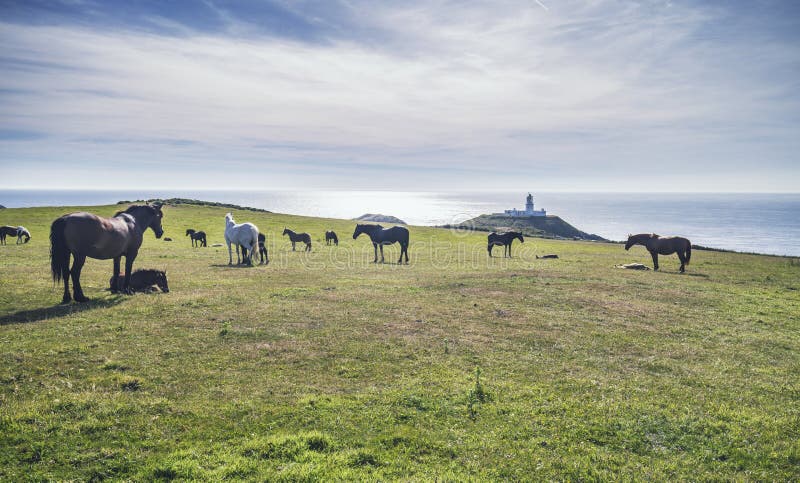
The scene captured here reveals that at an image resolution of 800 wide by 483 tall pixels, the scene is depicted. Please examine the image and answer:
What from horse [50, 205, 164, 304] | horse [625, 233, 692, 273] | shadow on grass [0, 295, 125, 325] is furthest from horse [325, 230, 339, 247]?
shadow on grass [0, 295, 125, 325]

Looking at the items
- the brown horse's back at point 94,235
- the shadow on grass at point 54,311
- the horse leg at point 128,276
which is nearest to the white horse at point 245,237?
the horse leg at point 128,276

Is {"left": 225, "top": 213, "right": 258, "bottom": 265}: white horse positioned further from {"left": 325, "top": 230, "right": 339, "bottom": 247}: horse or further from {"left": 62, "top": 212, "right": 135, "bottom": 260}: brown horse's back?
{"left": 325, "top": 230, "right": 339, "bottom": 247}: horse

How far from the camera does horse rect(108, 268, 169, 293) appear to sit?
17281mm

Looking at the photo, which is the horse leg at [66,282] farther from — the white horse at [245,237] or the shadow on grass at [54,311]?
the white horse at [245,237]

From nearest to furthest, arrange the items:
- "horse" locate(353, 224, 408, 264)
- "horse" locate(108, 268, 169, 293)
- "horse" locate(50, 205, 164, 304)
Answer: "horse" locate(50, 205, 164, 304) → "horse" locate(108, 268, 169, 293) → "horse" locate(353, 224, 408, 264)

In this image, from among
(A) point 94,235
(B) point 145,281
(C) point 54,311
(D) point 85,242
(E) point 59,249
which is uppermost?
(A) point 94,235

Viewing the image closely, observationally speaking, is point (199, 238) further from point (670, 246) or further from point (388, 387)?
point (670, 246)

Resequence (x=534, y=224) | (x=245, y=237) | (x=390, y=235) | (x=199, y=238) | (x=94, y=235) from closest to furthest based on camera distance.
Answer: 1. (x=94, y=235)
2. (x=245, y=237)
3. (x=390, y=235)
4. (x=199, y=238)
5. (x=534, y=224)

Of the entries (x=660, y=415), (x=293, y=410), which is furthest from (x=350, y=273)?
(x=660, y=415)

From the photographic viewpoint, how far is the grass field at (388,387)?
20.9 feet

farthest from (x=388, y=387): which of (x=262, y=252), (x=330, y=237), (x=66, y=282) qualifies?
(x=330, y=237)

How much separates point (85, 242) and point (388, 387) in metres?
13.2

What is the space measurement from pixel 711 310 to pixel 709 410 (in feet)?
39.6

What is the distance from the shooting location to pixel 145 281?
1762cm
